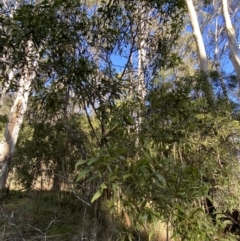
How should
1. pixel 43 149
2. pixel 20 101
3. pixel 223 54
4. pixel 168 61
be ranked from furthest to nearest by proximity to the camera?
pixel 223 54 → pixel 20 101 → pixel 43 149 → pixel 168 61

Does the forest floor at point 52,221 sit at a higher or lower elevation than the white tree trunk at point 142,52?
lower

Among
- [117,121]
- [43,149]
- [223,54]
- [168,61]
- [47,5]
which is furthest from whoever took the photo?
[223,54]

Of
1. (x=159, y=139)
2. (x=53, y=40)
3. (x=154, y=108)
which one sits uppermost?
(x=53, y=40)

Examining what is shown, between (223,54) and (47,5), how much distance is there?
585 inches

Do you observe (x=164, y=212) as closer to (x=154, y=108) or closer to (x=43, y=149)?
(x=154, y=108)

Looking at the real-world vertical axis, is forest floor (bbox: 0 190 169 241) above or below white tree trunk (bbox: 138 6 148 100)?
below

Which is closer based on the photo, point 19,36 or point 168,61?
point 19,36

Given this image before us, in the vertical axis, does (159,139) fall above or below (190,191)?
above

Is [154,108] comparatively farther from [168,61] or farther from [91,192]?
[91,192]

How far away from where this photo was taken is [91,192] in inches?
99.3

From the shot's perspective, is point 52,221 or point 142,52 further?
point 142,52

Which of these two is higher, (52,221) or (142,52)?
(142,52)

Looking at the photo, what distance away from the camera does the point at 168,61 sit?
3.04 meters

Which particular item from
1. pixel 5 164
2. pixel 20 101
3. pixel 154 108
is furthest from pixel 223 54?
pixel 154 108
